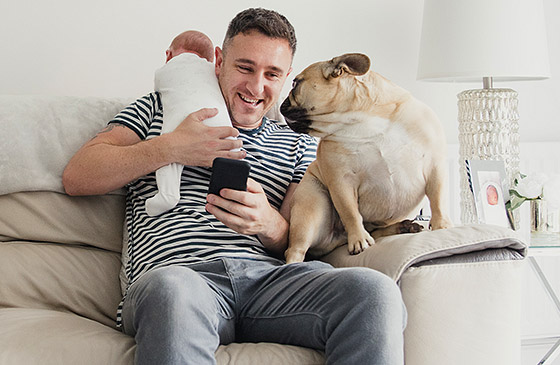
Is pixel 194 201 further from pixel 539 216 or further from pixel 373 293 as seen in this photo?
pixel 539 216

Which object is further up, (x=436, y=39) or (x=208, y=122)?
(x=436, y=39)

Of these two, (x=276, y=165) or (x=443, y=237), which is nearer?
(x=443, y=237)

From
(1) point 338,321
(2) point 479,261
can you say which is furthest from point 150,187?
(2) point 479,261

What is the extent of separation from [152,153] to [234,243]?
28 centimetres

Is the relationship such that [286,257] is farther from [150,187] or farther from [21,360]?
[21,360]

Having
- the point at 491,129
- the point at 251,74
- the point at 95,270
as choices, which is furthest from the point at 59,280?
the point at 491,129

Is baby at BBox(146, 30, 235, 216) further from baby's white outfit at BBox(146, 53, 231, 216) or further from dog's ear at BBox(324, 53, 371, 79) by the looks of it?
dog's ear at BBox(324, 53, 371, 79)

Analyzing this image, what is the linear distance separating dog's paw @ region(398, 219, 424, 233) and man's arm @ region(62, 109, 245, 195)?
43 cm

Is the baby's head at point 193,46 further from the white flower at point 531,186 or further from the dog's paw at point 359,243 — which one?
the white flower at point 531,186

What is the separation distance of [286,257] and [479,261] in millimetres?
453

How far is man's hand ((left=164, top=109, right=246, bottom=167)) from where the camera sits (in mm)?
1444

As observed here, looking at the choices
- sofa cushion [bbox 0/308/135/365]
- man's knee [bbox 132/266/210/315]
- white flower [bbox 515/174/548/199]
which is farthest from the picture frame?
sofa cushion [bbox 0/308/135/365]

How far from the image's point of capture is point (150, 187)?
1520mm

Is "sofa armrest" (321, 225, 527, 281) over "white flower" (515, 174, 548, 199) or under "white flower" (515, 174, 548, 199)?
over
